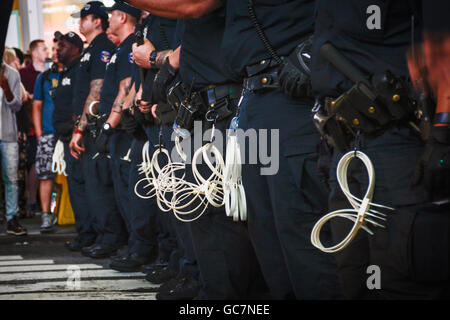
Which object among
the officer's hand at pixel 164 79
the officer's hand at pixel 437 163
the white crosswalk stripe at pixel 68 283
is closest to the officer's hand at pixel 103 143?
the white crosswalk stripe at pixel 68 283

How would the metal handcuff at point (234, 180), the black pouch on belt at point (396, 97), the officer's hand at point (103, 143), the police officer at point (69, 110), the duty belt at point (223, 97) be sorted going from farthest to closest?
the police officer at point (69, 110) → the officer's hand at point (103, 143) → the duty belt at point (223, 97) → the metal handcuff at point (234, 180) → the black pouch on belt at point (396, 97)

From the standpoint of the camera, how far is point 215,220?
3371mm

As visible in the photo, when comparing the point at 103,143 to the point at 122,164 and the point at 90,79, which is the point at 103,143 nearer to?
the point at 122,164

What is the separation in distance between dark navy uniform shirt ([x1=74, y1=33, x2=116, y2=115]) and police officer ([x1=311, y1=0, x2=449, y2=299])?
4.36m

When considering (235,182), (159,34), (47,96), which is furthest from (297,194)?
(47,96)

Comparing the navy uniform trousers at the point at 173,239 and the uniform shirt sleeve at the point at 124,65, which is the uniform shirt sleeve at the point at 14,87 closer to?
the uniform shirt sleeve at the point at 124,65

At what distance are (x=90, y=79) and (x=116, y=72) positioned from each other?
2.96ft

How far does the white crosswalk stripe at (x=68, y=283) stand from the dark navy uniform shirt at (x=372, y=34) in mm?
2409

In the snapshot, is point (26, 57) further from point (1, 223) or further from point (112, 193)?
point (112, 193)

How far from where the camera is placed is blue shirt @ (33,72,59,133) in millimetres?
8195

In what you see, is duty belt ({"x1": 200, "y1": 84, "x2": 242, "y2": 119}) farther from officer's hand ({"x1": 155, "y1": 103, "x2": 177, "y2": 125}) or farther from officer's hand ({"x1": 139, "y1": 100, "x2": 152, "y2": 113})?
officer's hand ({"x1": 139, "y1": 100, "x2": 152, "y2": 113})

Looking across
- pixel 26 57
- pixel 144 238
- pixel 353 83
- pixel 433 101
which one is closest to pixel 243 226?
pixel 353 83

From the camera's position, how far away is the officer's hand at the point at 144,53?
4.13 meters

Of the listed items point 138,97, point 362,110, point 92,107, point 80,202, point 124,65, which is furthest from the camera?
point 80,202
